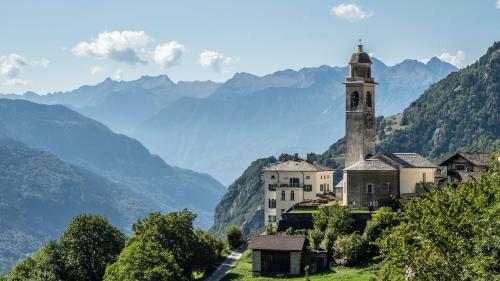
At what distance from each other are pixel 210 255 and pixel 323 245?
1223 cm

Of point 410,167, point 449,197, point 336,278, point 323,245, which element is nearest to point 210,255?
point 323,245

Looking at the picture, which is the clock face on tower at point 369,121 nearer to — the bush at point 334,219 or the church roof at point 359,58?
the church roof at point 359,58

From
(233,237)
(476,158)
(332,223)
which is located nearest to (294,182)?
(233,237)

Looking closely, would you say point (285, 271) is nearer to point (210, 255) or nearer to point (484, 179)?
point (210, 255)

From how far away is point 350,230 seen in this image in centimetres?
8500

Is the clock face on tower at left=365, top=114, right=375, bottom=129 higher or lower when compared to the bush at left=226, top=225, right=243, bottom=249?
higher

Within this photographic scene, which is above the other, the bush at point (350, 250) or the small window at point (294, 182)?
the small window at point (294, 182)

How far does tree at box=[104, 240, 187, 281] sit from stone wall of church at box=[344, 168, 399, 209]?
80.7ft

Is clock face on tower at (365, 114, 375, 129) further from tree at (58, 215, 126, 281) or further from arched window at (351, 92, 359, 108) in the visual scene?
tree at (58, 215, 126, 281)

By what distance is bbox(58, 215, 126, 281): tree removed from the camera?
87750 mm

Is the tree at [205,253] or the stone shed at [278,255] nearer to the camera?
the stone shed at [278,255]

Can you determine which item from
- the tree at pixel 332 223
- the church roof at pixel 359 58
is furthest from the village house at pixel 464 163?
the tree at pixel 332 223

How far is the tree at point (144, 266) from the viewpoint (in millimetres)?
70562

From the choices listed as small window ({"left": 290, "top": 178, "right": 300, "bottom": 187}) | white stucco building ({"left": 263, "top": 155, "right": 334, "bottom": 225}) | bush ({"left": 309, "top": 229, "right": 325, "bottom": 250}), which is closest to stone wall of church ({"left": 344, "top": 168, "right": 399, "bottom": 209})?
bush ({"left": 309, "top": 229, "right": 325, "bottom": 250})
